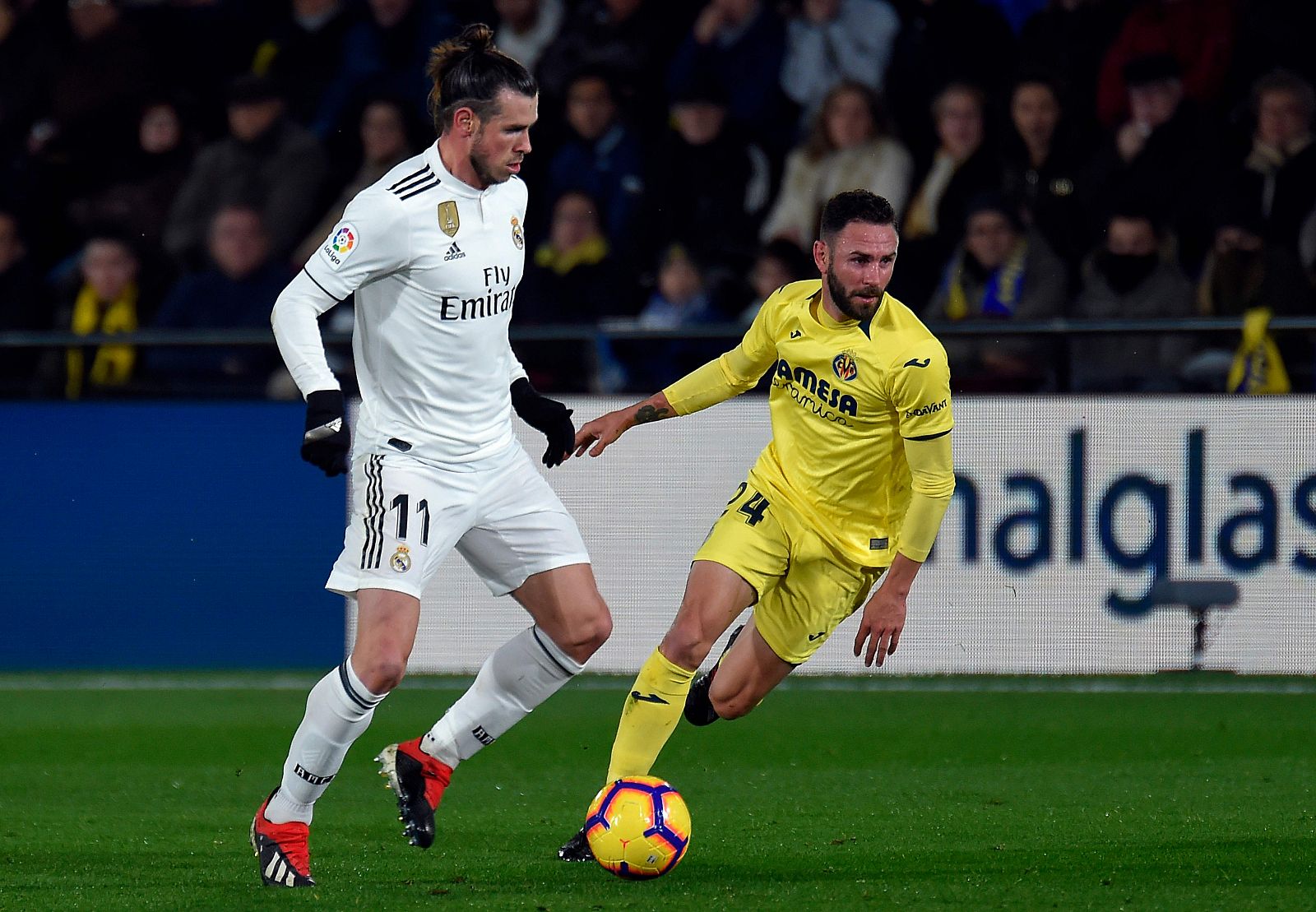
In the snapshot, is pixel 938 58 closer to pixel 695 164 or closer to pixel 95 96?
pixel 695 164

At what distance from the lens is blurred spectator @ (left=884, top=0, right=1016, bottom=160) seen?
9.81 m

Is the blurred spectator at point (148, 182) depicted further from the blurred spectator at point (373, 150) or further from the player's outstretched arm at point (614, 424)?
the player's outstretched arm at point (614, 424)

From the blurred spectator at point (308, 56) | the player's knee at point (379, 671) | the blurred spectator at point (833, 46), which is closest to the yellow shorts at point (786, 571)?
the player's knee at point (379, 671)

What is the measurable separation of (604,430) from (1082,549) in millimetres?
3450

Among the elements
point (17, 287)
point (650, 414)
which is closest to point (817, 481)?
point (650, 414)

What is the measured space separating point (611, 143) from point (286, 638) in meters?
3.39

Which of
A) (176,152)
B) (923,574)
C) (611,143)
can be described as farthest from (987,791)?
(176,152)

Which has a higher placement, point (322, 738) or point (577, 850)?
point (322, 738)

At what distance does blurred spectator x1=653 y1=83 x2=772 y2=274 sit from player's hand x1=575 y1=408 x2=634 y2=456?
15.1ft

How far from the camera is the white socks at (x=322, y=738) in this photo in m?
4.52

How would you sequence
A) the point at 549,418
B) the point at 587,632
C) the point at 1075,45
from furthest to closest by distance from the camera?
the point at 1075,45 < the point at 549,418 < the point at 587,632

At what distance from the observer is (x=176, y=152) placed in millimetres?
10609

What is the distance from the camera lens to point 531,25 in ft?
35.2

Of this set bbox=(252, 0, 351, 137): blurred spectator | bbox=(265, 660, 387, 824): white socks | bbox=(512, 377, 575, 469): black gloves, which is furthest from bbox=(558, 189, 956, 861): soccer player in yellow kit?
bbox=(252, 0, 351, 137): blurred spectator
